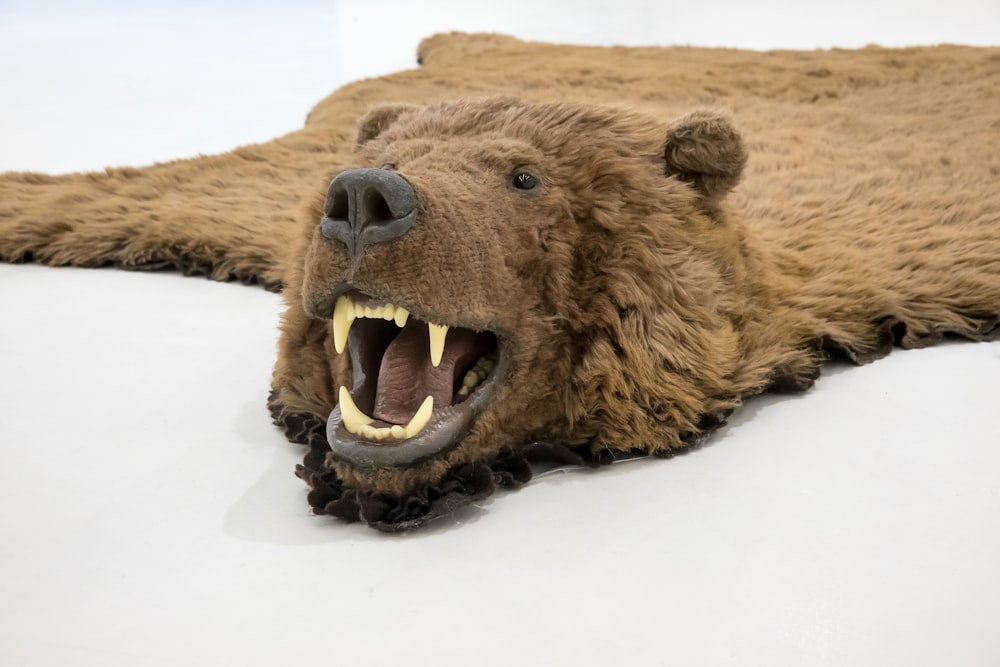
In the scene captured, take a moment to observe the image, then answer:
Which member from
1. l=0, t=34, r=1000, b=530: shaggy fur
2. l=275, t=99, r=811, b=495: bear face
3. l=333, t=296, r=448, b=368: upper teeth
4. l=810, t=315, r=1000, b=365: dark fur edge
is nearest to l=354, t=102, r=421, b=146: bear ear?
l=0, t=34, r=1000, b=530: shaggy fur

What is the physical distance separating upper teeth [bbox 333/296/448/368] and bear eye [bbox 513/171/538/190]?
0.23m

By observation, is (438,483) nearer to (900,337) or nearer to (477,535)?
(477,535)

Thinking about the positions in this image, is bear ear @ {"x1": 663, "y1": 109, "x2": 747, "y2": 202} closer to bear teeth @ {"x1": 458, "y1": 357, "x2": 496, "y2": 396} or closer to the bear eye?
the bear eye

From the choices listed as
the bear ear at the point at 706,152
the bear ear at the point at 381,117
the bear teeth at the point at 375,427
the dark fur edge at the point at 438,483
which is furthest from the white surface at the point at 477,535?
the bear ear at the point at 381,117

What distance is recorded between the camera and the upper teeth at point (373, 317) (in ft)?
4.24

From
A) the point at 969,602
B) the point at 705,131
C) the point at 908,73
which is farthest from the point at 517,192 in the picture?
the point at 908,73

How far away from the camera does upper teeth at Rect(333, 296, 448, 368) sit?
1293 millimetres

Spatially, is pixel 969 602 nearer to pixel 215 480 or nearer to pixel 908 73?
pixel 215 480

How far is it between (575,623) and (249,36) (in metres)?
5.78

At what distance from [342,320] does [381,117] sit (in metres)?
0.47

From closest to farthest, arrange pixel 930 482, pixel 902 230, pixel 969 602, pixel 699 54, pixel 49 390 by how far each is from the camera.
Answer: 1. pixel 969 602
2. pixel 930 482
3. pixel 49 390
4. pixel 902 230
5. pixel 699 54

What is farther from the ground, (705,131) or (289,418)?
(705,131)

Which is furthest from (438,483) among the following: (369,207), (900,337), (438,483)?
(900,337)

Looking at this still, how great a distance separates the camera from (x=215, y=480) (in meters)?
1.45
